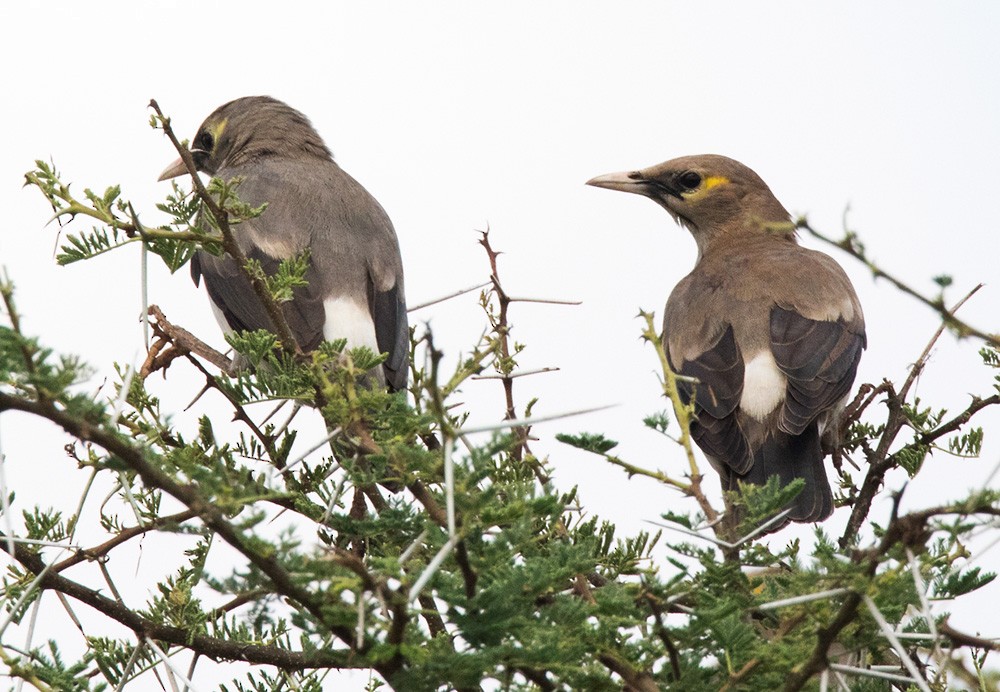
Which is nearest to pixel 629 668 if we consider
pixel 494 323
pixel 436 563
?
pixel 436 563

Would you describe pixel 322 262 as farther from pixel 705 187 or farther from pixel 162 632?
pixel 162 632

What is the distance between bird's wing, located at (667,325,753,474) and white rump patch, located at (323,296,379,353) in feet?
4.71

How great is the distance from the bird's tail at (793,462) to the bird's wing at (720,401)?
6 centimetres

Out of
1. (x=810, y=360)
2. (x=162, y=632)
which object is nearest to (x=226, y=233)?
(x=162, y=632)

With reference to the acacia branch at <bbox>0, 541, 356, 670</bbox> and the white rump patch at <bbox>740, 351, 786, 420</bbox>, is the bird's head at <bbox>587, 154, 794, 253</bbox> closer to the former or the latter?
the white rump patch at <bbox>740, 351, 786, 420</bbox>

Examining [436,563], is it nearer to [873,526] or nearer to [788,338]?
[873,526]

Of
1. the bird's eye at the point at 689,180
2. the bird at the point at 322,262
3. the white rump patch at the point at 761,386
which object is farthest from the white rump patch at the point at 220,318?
the bird's eye at the point at 689,180

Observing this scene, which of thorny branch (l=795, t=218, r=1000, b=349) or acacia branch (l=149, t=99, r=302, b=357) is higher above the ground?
acacia branch (l=149, t=99, r=302, b=357)

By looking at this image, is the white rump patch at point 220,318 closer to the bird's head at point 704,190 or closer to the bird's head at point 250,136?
the bird's head at point 250,136

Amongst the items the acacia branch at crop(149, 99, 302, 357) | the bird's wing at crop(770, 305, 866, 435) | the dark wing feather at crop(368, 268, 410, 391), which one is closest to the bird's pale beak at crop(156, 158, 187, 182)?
the dark wing feather at crop(368, 268, 410, 391)

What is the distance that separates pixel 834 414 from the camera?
5859mm

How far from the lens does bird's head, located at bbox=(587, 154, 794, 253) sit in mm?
7527

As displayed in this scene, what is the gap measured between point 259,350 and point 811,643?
1.50 metres

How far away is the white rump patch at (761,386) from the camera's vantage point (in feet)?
18.6
